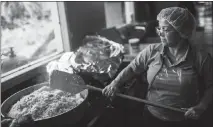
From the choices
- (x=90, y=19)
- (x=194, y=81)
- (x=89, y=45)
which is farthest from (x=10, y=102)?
(x=90, y=19)

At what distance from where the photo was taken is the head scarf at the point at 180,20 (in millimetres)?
1337

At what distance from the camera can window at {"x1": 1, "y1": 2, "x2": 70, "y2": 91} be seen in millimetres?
1669

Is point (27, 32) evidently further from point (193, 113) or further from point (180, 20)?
point (193, 113)

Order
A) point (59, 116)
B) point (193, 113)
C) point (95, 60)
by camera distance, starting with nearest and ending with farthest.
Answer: point (59, 116) → point (193, 113) → point (95, 60)

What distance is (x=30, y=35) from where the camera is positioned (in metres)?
1.90

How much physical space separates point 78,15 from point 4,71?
102 centimetres

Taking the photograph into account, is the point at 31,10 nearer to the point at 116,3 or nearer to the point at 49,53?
the point at 49,53

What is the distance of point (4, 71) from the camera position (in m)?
1.61

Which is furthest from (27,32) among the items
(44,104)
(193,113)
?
(193,113)

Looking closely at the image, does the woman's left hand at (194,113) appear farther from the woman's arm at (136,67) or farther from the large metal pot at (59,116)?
the large metal pot at (59,116)

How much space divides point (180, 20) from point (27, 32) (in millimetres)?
1265

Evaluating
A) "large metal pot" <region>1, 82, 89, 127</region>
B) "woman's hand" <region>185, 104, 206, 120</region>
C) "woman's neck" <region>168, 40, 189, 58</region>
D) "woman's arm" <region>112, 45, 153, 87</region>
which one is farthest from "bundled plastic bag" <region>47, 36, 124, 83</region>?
"woman's hand" <region>185, 104, 206, 120</region>

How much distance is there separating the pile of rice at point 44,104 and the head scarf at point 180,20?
76cm

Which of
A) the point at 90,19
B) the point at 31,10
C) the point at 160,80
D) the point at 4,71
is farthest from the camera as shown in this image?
the point at 90,19
